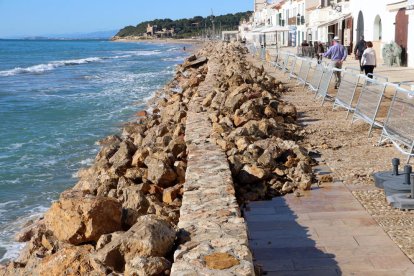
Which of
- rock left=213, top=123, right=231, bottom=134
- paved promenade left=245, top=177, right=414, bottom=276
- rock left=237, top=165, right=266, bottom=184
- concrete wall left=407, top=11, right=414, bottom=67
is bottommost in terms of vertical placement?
paved promenade left=245, top=177, right=414, bottom=276

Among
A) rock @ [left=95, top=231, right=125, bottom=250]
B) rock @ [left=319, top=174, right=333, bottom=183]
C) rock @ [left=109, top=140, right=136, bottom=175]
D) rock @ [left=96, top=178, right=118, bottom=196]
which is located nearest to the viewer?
rock @ [left=95, top=231, right=125, bottom=250]

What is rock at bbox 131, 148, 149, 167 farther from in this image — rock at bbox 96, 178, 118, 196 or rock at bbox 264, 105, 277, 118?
rock at bbox 264, 105, 277, 118

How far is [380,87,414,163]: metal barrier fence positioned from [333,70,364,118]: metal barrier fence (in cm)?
302

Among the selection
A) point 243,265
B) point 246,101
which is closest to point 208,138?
point 246,101

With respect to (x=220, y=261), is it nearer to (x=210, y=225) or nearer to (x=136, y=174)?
(x=210, y=225)

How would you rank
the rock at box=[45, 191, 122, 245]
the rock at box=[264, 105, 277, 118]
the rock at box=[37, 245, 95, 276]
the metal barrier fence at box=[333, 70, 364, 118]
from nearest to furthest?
1. the rock at box=[37, 245, 95, 276]
2. the rock at box=[45, 191, 122, 245]
3. the rock at box=[264, 105, 277, 118]
4. the metal barrier fence at box=[333, 70, 364, 118]

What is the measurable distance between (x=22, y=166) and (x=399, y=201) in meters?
8.88

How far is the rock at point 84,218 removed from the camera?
5.24 m

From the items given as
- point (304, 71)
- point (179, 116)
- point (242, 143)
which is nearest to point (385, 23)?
point (304, 71)

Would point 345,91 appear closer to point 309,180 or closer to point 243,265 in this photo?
point 309,180

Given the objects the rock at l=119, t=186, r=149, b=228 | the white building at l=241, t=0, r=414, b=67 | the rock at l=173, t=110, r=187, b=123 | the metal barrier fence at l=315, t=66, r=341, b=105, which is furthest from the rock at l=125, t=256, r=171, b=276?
the white building at l=241, t=0, r=414, b=67

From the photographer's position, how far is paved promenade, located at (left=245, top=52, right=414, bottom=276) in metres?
4.98

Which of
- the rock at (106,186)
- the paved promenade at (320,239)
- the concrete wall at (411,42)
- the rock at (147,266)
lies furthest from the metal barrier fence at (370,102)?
the concrete wall at (411,42)

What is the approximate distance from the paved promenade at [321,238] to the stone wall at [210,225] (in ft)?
1.73
